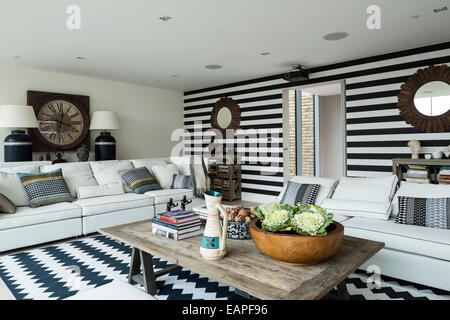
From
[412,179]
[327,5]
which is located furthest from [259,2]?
[412,179]

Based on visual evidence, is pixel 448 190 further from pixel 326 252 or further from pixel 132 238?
pixel 132 238

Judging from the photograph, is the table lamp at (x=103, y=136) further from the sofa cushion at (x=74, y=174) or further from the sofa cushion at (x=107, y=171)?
the sofa cushion at (x=74, y=174)

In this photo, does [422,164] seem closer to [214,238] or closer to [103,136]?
[214,238]

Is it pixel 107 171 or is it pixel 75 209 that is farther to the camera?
pixel 107 171

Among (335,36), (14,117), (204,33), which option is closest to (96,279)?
(204,33)

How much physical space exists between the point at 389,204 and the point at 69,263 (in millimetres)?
3109

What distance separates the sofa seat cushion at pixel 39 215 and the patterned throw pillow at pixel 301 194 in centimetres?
246

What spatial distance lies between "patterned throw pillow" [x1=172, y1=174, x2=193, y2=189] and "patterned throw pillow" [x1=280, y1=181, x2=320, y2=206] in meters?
1.92

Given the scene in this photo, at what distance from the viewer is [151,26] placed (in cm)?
333

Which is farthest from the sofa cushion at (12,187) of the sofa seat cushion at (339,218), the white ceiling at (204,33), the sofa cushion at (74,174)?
the sofa seat cushion at (339,218)

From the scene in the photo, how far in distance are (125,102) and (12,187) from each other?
3241mm

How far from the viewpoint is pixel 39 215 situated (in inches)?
132

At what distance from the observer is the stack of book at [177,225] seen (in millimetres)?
2152

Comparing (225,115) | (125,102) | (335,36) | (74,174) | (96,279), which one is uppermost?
(335,36)
